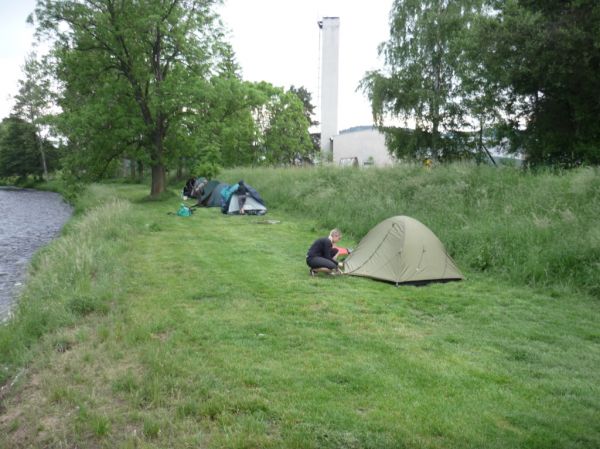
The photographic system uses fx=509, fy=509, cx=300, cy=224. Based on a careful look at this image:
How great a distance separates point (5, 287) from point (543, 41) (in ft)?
49.9

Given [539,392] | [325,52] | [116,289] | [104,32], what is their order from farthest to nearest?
1. [325,52]
2. [104,32]
3. [116,289]
4. [539,392]

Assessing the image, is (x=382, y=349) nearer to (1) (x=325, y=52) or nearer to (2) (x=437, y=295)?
(2) (x=437, y=295)

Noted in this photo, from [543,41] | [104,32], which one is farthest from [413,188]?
[104,32]

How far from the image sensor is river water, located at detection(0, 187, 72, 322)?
11.0 metres

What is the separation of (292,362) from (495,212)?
7.76 m

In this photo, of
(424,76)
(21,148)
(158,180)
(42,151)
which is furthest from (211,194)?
(21,148)

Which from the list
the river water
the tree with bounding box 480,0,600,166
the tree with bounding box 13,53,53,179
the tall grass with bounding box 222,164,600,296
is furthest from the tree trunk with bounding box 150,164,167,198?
the tree with bounding box 13,53,53,179

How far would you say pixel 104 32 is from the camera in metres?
22.9

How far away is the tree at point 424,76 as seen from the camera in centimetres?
2502

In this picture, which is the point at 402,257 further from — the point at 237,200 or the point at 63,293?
the point at 237,200

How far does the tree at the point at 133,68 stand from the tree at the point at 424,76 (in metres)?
9.02

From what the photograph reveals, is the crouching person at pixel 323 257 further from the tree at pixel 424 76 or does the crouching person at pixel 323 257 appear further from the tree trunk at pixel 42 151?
the tree trunk at pixel 42 151

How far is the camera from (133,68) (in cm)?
2391

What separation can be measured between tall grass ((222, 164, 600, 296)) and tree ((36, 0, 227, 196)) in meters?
10.3
